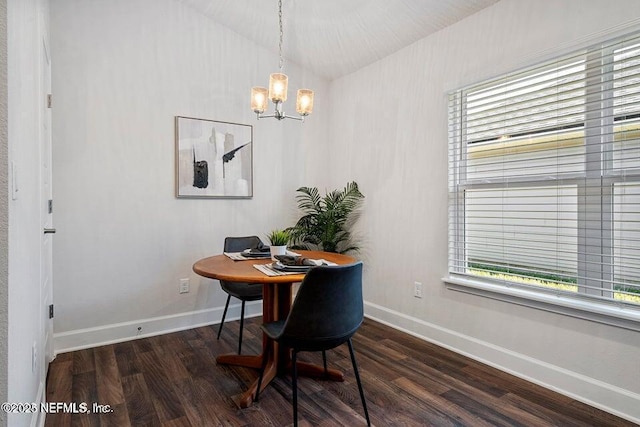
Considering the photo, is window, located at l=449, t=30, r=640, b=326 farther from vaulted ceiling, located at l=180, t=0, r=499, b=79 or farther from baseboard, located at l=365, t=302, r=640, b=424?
vaulted ceiling, located at l=180, t=0, r=499, b=79

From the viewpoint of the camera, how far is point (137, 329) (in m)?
3.05

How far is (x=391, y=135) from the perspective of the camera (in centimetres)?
339

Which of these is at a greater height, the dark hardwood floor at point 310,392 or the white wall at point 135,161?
the white wall at point 135,161

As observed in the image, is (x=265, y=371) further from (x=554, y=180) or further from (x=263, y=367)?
(x=554, y=180)

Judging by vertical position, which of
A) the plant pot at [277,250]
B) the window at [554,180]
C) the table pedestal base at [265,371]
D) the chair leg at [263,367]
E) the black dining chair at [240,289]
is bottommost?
the table pedestal base at [265,371]

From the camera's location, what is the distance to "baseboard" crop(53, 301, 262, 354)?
2779 millimetres

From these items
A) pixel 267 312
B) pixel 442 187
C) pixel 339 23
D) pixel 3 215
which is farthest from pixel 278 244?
pixel 339 23

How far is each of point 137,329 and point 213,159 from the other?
161 centimetres

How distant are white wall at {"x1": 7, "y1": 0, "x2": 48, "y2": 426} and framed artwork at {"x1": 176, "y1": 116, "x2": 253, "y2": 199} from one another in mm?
1484

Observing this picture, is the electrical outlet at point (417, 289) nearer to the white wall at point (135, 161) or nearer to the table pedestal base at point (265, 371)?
the table pedestal base at point (265, 371)

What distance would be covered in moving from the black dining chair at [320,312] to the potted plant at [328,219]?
186cm

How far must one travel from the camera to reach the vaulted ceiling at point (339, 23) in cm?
276

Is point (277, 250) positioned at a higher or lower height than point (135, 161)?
lower

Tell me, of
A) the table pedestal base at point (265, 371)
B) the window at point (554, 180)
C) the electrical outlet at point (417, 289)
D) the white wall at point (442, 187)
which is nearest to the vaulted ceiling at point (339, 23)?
the white wall at point (442, 187)
